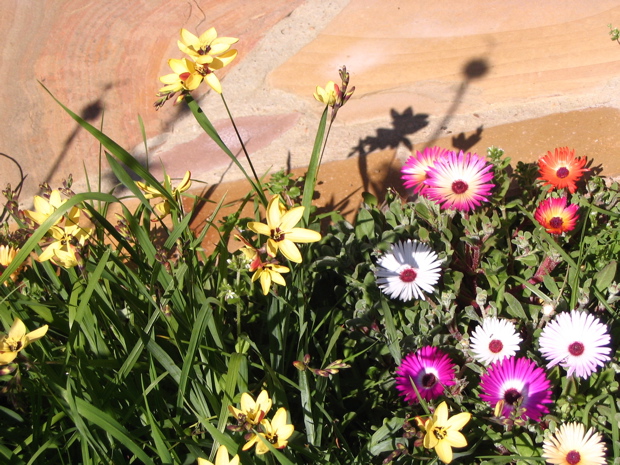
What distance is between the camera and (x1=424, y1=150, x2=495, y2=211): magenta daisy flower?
6.79 ft

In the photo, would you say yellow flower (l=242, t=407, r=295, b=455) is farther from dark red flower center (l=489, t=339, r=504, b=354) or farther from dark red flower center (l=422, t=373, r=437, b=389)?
dark red flower center (l=489, t=339, r=504, b=354)

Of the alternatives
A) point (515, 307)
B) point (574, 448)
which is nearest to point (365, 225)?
point (515, 307)

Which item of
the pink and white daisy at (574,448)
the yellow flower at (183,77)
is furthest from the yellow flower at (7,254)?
the pink and white daisy at (574,448)

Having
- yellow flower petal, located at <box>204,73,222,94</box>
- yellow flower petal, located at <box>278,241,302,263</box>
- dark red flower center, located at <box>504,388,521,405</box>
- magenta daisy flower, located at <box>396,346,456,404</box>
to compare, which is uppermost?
dark red flower center, located at <box>504,388,521,405</box>

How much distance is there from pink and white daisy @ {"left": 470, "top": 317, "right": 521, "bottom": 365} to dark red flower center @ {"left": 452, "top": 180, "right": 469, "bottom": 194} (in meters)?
0.39

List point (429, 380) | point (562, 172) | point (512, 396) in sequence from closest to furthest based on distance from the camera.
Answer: point (512, 396) < point (429, 380) < point (562, 172)

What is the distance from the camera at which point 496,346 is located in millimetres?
1928

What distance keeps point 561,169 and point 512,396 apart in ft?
2.73

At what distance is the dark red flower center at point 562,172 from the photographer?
2266 millimetres

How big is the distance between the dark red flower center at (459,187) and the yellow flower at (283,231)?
24.5 inches

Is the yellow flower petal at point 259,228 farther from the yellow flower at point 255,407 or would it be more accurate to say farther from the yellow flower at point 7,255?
the yellow flower at point 7,255

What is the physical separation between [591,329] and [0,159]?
6.94 feet

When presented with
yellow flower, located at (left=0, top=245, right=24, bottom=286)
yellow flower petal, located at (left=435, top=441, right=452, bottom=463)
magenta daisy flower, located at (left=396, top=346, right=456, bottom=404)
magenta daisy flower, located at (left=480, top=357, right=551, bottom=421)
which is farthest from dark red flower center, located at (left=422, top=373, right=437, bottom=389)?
yellow flower, located at (left=0, top=245, right=24, bottom=286)

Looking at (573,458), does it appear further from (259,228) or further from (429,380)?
(259,228)
